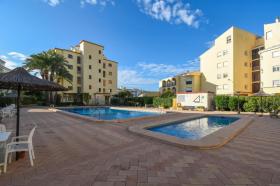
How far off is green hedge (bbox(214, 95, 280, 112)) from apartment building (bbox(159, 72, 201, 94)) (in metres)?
23.3

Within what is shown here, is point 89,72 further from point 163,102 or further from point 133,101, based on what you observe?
point 163,102

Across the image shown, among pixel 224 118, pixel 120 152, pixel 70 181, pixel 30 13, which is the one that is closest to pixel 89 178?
pixel 70 181

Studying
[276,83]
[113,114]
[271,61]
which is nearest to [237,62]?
[271,61]

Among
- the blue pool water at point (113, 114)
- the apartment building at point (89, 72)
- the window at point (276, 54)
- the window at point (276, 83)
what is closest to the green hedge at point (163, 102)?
the blue pool water at point (113, 114)

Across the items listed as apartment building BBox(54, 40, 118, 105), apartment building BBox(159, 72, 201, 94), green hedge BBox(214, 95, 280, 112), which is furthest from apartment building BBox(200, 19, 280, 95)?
apartment building BBox(54, 40, 118, 105)

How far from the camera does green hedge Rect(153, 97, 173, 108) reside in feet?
90.2

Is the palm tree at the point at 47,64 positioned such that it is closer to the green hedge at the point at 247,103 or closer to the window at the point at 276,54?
the green hedge at the point at 247,103

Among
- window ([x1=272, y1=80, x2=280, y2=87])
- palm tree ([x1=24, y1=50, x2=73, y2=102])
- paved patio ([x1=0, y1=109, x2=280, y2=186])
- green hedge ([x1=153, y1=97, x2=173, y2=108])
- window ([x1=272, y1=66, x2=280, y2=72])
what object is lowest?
paved patio ([x1=0, y1=109, x2=280, y2=186])

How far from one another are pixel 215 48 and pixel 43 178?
1607 inches

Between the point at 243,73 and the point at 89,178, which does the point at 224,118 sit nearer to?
the point at 89,178

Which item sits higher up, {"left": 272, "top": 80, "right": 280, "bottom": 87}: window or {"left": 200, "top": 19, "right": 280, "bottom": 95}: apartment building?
{"left": 200, "top": 19, "right": 280, "bottom": 95}: apartment building

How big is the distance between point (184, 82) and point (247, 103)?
2949 cm

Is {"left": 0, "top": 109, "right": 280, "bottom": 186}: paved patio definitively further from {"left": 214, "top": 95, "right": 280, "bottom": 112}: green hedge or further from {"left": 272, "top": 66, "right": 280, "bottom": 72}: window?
{"left": 272, "top": 66, "right": 280, "bottom": 72}: window

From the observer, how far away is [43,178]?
139 inches
